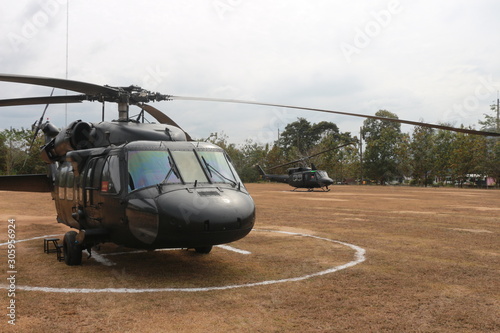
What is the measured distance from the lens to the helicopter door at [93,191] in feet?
25.5

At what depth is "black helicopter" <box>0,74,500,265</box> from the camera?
21.0 feet

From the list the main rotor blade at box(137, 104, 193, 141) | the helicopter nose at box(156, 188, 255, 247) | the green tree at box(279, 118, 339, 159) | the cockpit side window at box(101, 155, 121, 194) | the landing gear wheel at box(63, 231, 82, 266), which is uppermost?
the green tree at box(279, 118, 339, 159)

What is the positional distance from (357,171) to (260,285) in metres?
69.5

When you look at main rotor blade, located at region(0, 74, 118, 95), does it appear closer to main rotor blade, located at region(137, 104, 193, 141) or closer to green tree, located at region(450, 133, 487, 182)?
main rotor blade, located at region(137, 104, 193, 141)

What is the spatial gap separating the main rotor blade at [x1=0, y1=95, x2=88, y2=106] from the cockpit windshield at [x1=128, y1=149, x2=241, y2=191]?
137 inches

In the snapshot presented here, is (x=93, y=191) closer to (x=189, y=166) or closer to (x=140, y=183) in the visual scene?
(x=140, y=183)

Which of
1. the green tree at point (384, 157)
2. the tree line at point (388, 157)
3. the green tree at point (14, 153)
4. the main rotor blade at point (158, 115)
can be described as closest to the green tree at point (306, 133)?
the tree line at point (388, 157)

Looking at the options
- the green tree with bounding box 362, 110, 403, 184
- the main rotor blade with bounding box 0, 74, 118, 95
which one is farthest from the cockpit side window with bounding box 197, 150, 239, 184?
the green tree with bounding box 362, 110, 403, 184

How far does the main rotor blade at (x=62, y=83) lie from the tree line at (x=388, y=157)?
141 ft

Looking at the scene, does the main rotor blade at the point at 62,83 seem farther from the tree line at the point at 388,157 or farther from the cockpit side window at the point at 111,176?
the tree line at the point at 388,157

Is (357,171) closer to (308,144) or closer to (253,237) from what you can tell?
(308,144)

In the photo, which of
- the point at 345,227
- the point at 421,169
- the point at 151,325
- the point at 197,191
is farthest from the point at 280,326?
the point at 421,169

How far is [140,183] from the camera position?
23.0ft

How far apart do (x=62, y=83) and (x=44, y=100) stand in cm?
252
